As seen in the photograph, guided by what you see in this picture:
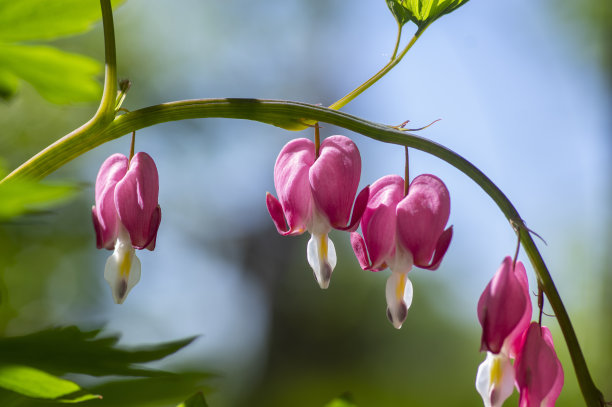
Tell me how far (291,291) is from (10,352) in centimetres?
796

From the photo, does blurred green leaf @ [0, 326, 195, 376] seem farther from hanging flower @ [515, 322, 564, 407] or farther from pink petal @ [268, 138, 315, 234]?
hanging flower @ [515, 322, 564, 407]

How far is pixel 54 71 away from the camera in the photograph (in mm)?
583

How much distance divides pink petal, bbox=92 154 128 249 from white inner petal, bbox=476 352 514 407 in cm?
48

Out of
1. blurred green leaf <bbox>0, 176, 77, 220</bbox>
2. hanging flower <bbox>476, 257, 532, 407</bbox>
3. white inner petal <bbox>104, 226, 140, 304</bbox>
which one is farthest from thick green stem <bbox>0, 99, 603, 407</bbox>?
blurred green leaf <bbox>0, 176, 77, 220</bbox>

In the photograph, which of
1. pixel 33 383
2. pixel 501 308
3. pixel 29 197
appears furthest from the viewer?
pixel 501 308

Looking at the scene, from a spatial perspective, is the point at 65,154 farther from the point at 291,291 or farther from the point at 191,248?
the point at 191,248

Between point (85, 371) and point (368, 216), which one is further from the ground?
point (368, 216)

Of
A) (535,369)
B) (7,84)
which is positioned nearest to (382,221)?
(535,369)

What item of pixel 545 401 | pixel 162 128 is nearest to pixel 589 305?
pixel 162 128

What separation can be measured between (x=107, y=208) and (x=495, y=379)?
20.6 inches

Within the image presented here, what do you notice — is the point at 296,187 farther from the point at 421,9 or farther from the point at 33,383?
the point at 33,383

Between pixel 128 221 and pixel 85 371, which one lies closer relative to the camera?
pixel 85 371

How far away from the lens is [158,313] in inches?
323

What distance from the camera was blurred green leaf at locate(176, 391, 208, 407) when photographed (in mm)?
532
